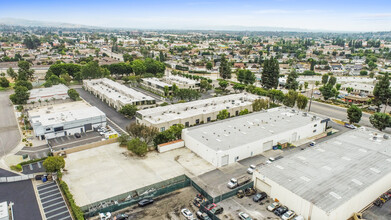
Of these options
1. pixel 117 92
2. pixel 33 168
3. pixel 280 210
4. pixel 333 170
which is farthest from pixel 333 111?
pixel 33 168

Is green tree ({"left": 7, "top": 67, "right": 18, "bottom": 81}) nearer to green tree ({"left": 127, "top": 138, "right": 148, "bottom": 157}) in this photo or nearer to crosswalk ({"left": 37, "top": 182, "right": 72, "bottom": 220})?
green tree ({"left": 127, "top": 138, "right": 148, "bottom": 157})

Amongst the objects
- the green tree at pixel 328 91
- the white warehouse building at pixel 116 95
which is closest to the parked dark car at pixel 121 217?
the white warehouse building at pixel 116 95

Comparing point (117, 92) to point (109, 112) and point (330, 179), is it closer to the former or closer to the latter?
point (109, 112)

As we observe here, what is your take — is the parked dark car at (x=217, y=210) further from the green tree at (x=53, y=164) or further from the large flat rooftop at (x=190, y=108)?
the large flat rooftop at (x=190, y=108)

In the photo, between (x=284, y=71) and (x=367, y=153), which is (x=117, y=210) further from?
(x=284, y=71)

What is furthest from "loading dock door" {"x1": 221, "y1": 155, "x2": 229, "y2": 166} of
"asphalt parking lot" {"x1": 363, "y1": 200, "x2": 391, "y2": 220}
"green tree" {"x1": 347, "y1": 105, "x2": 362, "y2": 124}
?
"green tree" {"x1": 347, "y1": 105, "x2": 362, "y2": 124}
